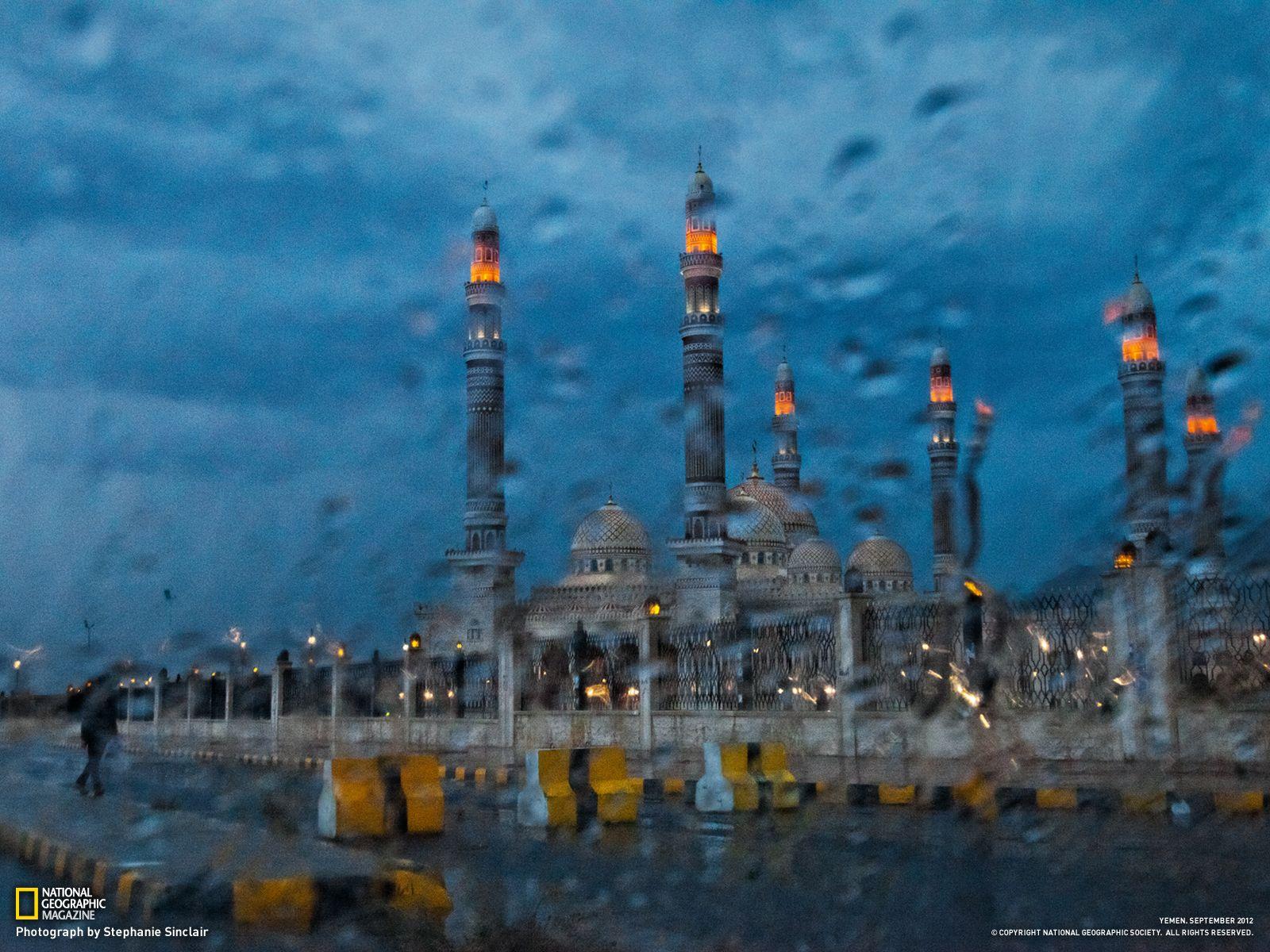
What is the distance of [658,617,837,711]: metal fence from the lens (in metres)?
16.2

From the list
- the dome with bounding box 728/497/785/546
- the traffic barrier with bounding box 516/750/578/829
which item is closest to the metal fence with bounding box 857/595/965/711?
the traffic barrier with bounding box 516/750/578/829

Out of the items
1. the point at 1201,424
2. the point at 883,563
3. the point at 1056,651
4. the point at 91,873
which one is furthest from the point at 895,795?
the point at 883,563

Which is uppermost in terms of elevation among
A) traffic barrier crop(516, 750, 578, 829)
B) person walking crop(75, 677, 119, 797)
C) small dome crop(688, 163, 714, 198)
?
small dome crop(688, 163, 714, 198)

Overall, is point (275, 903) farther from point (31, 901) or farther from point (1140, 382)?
point (1140, 382)

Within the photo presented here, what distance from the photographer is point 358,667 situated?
985 inches

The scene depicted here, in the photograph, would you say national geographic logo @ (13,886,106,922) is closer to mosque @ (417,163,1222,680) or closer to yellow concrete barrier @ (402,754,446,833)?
yellow concrete barrier @ (402,754,446,833)

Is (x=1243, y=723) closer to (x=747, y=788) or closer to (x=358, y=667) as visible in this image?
(x=747, y=788)

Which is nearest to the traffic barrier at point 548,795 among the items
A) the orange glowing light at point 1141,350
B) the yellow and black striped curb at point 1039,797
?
the yellow and black striped curb at point 1039,797

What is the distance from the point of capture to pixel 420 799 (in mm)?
10562

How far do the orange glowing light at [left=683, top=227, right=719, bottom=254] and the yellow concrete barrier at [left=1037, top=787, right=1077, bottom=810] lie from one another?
126ft

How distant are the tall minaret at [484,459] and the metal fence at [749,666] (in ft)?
100

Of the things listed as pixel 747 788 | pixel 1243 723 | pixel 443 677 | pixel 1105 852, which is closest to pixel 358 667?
pixel 443 677

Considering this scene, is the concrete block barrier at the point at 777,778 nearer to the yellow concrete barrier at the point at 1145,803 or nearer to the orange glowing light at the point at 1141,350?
the yellow concrete barrier at the point at 1145,803

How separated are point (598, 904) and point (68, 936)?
2.45 metres
